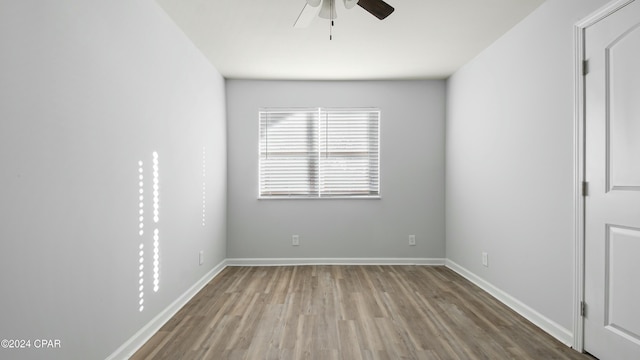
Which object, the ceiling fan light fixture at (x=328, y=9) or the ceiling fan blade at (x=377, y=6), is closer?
the ceiling fan blade at (x=377, y=6)

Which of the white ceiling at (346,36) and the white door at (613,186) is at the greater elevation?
the white ceiling at (346,36)

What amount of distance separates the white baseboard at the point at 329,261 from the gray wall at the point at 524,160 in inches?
23.4

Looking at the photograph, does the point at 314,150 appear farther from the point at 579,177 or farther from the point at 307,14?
the point at 579,177

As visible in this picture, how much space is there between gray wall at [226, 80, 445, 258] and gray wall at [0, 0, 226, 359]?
1559 millimetres

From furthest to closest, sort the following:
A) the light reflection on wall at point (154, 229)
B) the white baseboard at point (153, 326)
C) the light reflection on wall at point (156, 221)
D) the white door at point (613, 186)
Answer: the light reflection on wall at point (156, 221) → the light reflection on wall at point (154, 229) → the white baseboard at point (153, 326) → the white door at point (613, 186)

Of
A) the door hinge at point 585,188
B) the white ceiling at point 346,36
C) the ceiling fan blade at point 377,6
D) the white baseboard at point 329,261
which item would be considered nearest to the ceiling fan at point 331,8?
the ceiling fan blade at point 377,6

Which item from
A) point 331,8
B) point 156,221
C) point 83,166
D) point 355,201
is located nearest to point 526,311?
point 355,201

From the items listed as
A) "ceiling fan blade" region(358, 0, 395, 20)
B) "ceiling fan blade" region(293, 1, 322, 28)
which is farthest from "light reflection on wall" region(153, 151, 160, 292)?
"ceiling fan blade" region(358, 0, 395, 20)

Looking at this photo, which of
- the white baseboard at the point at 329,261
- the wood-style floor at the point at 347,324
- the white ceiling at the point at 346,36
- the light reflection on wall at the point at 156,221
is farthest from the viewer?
the white baseboard at the point at 329,261

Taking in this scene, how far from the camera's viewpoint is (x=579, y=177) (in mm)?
2234

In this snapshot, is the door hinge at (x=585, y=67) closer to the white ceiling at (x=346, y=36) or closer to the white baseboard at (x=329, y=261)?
the white ceiling at (x=346, y=36)

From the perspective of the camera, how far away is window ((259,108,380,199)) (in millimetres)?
4594

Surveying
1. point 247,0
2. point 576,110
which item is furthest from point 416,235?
point 247,0

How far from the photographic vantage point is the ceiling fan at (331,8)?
217cm
